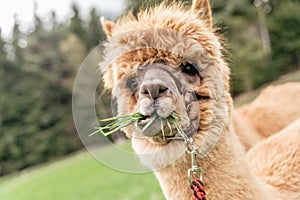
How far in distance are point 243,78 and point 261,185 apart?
14.1 metres

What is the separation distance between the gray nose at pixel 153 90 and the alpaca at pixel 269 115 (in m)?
2.34

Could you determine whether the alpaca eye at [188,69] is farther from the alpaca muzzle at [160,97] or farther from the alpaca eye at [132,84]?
the alpaca eye at [132,84]

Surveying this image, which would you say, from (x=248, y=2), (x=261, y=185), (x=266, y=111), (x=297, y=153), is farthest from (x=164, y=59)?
(x=248, y=2)

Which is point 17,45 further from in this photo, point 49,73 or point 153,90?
point 153,90

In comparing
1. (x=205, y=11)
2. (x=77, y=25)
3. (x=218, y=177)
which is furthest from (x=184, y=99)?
(x=77, y=25)

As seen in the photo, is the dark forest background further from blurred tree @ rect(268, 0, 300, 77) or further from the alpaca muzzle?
the alpaca muzzle

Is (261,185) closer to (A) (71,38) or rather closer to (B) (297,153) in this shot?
(B) (297,153)

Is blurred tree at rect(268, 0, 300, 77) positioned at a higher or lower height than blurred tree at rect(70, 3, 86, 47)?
lower

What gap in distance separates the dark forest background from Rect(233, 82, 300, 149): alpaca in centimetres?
1342


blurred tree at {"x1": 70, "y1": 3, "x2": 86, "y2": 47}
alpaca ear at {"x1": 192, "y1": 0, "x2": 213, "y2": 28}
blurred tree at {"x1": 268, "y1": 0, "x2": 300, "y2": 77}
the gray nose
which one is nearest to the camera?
the gray nose

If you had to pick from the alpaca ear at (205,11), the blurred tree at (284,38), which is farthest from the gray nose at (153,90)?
the blurred tree at (284,38)

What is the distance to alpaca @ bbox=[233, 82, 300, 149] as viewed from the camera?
4.24 m

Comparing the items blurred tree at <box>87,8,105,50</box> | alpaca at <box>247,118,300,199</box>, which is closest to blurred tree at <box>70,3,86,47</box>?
blurred tree at <box>87,8,105,50</box>

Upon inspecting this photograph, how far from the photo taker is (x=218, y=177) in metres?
2.11
